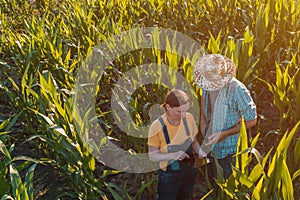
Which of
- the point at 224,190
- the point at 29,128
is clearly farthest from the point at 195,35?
the point at 224,190

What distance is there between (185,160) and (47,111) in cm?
100

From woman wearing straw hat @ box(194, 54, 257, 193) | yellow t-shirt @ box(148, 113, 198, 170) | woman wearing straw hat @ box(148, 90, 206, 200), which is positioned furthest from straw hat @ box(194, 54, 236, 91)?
yellow t-shirt @ box(148, 113, 198, 170)

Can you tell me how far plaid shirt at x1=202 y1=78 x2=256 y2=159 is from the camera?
6.25 ft

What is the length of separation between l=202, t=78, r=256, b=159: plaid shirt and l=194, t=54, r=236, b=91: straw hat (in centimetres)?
8

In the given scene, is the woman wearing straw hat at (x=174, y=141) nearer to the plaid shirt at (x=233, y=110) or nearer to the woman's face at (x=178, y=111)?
the woman's face at (x=178, y=111)

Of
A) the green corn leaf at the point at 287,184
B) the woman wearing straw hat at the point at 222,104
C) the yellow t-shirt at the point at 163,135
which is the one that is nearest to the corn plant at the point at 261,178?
the green corn leaf at the point at 287,184

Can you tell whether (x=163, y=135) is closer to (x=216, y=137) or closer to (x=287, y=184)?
(x=216, y=137)

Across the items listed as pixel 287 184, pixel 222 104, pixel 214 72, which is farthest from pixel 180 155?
pixel 287 184

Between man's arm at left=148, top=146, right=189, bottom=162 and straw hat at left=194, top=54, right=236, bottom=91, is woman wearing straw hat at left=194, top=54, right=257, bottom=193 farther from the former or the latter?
man's arm at left=148, top=146, right=189, bottom=162

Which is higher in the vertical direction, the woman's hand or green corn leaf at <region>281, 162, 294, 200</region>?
green corn leaf at <region>281, 162, 294, 200</region>

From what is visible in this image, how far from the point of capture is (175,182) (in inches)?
83.5

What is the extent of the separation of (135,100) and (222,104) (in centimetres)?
85

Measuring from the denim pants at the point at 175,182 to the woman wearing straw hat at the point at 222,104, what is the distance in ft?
0.59

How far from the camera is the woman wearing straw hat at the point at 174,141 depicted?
1.87 metres
